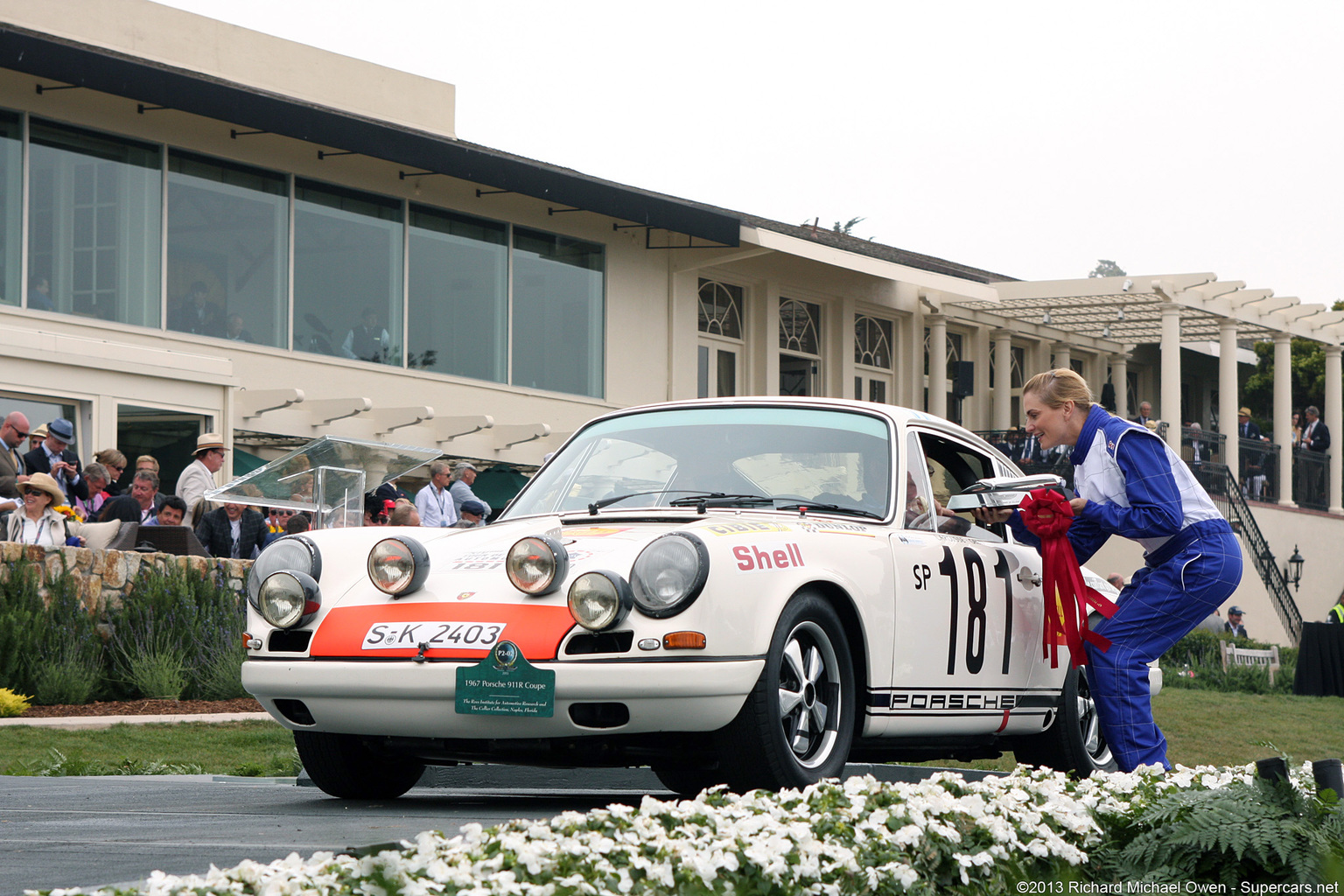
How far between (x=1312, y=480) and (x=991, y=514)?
3100cm

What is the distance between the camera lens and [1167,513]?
21.3ft

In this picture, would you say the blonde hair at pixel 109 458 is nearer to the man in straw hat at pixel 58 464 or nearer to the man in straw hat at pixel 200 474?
the man in straw hat at pixel 58 464

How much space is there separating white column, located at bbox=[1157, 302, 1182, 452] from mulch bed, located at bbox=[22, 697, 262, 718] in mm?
22137

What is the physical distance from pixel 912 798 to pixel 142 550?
10.7 meters

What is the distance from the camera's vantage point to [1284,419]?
116 feet

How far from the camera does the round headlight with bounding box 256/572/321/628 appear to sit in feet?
19.0

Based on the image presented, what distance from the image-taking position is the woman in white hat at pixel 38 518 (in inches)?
501

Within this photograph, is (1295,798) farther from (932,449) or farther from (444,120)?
(444,120)

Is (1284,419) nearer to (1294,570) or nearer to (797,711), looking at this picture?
(1294,570)

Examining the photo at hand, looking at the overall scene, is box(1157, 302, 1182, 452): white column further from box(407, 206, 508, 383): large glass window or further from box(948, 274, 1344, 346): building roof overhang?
box(407, 206, 508, 383): large glass window

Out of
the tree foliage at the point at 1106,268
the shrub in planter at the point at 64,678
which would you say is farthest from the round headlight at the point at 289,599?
the tree foliage at the point at 1106,268

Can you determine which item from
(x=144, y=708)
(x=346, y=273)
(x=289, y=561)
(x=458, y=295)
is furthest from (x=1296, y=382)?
(x=289, y=561)

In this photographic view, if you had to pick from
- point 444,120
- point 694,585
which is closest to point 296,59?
point 444,120

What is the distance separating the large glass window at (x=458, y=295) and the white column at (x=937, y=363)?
10544mm
